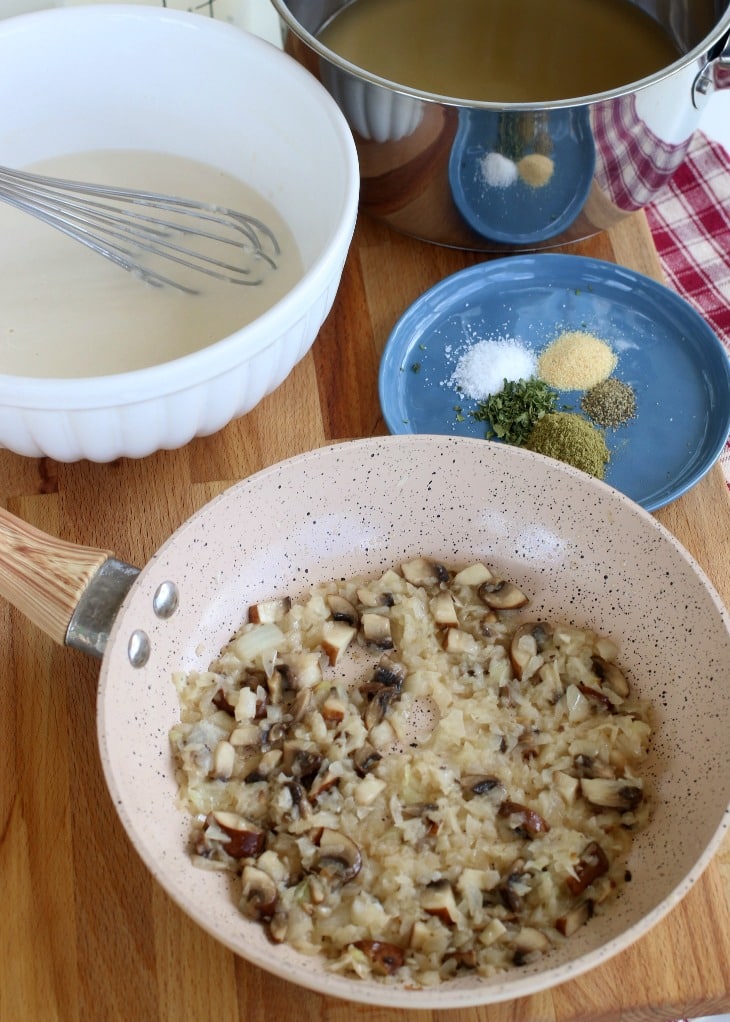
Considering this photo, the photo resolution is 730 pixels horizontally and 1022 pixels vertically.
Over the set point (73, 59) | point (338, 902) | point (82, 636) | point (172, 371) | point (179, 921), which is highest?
point (73, 59)

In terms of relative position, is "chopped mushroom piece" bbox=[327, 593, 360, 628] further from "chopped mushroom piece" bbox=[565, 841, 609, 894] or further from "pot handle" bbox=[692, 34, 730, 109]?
"pot handle" bbox=[692, 34, 730, 109]

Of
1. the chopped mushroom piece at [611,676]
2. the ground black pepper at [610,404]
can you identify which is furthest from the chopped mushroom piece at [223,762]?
the ground black pepper at [610,404]

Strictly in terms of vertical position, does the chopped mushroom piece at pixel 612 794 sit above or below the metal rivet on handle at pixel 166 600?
below

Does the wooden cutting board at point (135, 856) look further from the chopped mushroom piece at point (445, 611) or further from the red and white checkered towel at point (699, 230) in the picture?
the red and white checkered towel at point (699, 230)

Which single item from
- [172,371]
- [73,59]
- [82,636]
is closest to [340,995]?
[82,636]

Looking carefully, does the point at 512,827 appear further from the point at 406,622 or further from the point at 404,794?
the point at 406,622

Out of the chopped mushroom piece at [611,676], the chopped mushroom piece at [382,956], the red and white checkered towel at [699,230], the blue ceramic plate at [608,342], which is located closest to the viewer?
the chopped mushroom piece at [382,956]

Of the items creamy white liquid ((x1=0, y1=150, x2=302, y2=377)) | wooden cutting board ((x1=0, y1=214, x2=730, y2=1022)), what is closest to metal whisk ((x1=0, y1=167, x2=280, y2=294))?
creamy white liquid ((x1=0, y1=150, x2=302, y2=377))
